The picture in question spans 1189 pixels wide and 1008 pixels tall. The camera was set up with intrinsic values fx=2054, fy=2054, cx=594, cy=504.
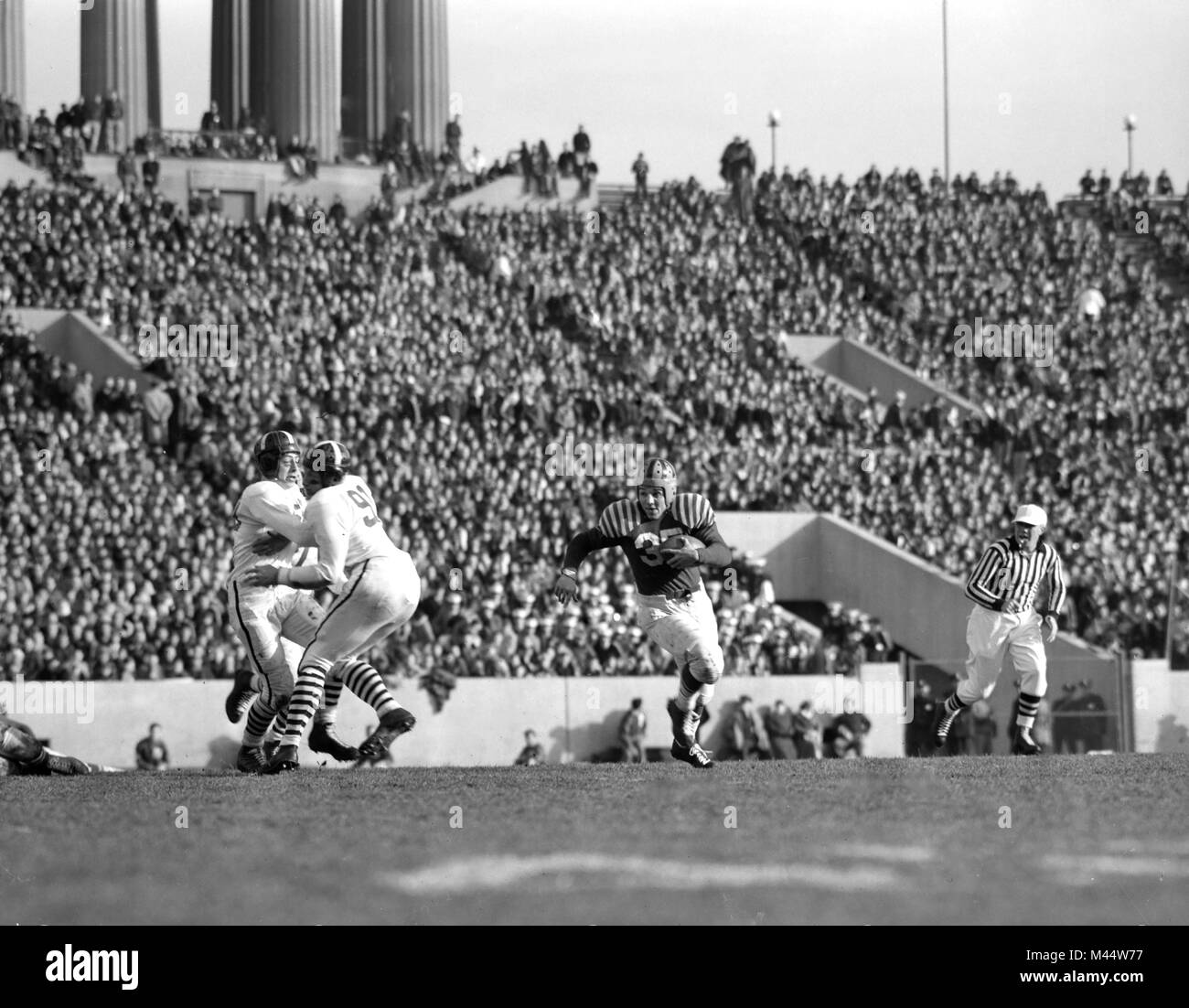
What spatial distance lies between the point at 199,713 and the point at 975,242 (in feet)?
78.7

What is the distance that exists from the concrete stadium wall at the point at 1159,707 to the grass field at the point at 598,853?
11.7 m

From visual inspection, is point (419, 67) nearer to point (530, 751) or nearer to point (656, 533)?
point (530, 751)

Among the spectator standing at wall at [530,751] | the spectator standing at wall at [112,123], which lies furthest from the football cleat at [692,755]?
the spectator standing at wall at [112,123]

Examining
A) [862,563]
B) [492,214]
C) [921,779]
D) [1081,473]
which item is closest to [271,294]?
[492,214]

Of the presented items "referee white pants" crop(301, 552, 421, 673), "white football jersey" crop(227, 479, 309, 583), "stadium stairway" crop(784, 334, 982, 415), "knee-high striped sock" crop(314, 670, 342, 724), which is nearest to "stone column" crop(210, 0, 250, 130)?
"stadium stairway" crop(784, 334, 982, 415)

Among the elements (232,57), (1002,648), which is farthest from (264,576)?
(232,57)

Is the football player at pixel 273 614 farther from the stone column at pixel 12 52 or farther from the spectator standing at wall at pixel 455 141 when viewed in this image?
the spectator standing at wall at pixel 455 141

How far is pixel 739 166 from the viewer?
4231 cm

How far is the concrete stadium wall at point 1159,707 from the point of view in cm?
2409

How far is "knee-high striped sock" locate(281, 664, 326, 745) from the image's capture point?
42.8 ft

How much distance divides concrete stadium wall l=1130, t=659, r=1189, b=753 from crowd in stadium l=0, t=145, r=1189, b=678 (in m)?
3.45

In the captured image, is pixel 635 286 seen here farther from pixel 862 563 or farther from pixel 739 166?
pixel 862 563

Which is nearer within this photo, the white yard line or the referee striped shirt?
the white yard line

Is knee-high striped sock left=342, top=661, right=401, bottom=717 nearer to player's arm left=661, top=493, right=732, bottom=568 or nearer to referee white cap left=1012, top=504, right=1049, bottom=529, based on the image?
player's arm left=661, top=493, right=732, bottom=568
